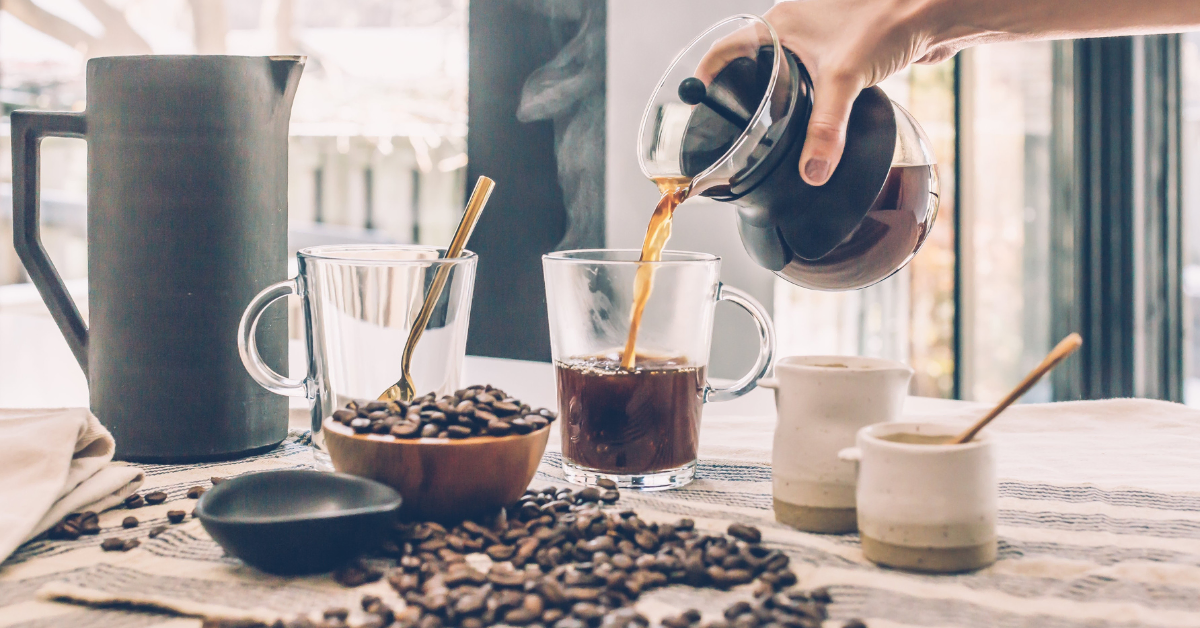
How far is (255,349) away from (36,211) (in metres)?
0.30

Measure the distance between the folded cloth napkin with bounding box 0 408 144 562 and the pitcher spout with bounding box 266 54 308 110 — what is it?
399mm

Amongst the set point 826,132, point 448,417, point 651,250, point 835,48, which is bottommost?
point 448,417

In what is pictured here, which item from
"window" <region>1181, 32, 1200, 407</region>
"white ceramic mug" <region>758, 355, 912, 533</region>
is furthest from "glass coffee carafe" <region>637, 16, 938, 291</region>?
"window" <region>1181, 32, 1200, 407</region>

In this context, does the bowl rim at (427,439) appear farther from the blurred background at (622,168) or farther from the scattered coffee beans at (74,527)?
the blurred background at (622,168)

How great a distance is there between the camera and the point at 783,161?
0.90 metres

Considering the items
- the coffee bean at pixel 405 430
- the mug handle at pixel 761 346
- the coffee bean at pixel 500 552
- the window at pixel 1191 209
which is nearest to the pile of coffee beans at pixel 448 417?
the coffee bean at pixel 405 430

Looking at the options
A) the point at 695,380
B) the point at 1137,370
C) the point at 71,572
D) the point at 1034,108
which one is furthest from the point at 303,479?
the point at 1034,108

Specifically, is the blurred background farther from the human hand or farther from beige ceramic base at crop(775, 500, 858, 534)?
beige ceramic base at crop(775, 500, 858, 534)

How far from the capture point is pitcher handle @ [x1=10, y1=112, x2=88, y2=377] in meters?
1.01

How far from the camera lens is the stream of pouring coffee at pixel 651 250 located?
37.1 inches

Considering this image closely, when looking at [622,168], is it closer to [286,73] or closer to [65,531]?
[286,73]

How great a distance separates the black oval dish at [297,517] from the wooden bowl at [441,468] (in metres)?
0.03

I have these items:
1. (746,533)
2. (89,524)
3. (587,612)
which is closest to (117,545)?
(89,524)

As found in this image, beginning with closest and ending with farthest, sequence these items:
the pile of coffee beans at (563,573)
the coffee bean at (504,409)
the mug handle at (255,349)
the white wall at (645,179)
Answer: the pile of coffee beans at (563,573) → the coffee bean at (504,409) → the mug handle at (255,349) → the white wall at (645,179)
